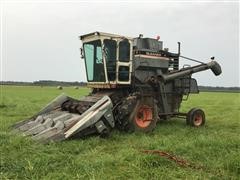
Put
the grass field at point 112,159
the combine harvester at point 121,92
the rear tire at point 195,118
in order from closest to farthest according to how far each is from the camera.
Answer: the grass field at point 112,159, the combine harvester at point 121,92, the rear tire at point 195,118

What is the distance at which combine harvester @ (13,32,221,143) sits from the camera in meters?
10.1

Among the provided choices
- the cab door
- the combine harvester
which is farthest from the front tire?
the cab door

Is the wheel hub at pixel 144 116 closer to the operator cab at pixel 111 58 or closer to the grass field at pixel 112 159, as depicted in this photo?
the operator cab at pixel 111 58

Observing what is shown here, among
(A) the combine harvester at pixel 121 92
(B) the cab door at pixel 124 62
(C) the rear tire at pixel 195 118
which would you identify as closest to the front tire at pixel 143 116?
(A) the combine harvester at pixel 121 92

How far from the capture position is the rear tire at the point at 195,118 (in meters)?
13.2

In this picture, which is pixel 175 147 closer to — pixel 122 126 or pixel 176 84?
pixel 122 126

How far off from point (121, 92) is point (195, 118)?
2942 mm

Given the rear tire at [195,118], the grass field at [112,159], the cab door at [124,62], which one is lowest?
the grass field at [112,159]

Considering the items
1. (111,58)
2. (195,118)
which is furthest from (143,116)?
(195,118)

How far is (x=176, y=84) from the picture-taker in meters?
13.8

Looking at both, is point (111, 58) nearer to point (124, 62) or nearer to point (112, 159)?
point (124, 62)

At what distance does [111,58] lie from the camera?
38.8 ft

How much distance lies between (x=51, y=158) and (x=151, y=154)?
1.88 metres

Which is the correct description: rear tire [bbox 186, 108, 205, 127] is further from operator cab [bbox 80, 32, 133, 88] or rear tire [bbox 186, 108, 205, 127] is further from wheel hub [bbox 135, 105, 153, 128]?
operator cab [bbox 80, 32, 133, 88]
